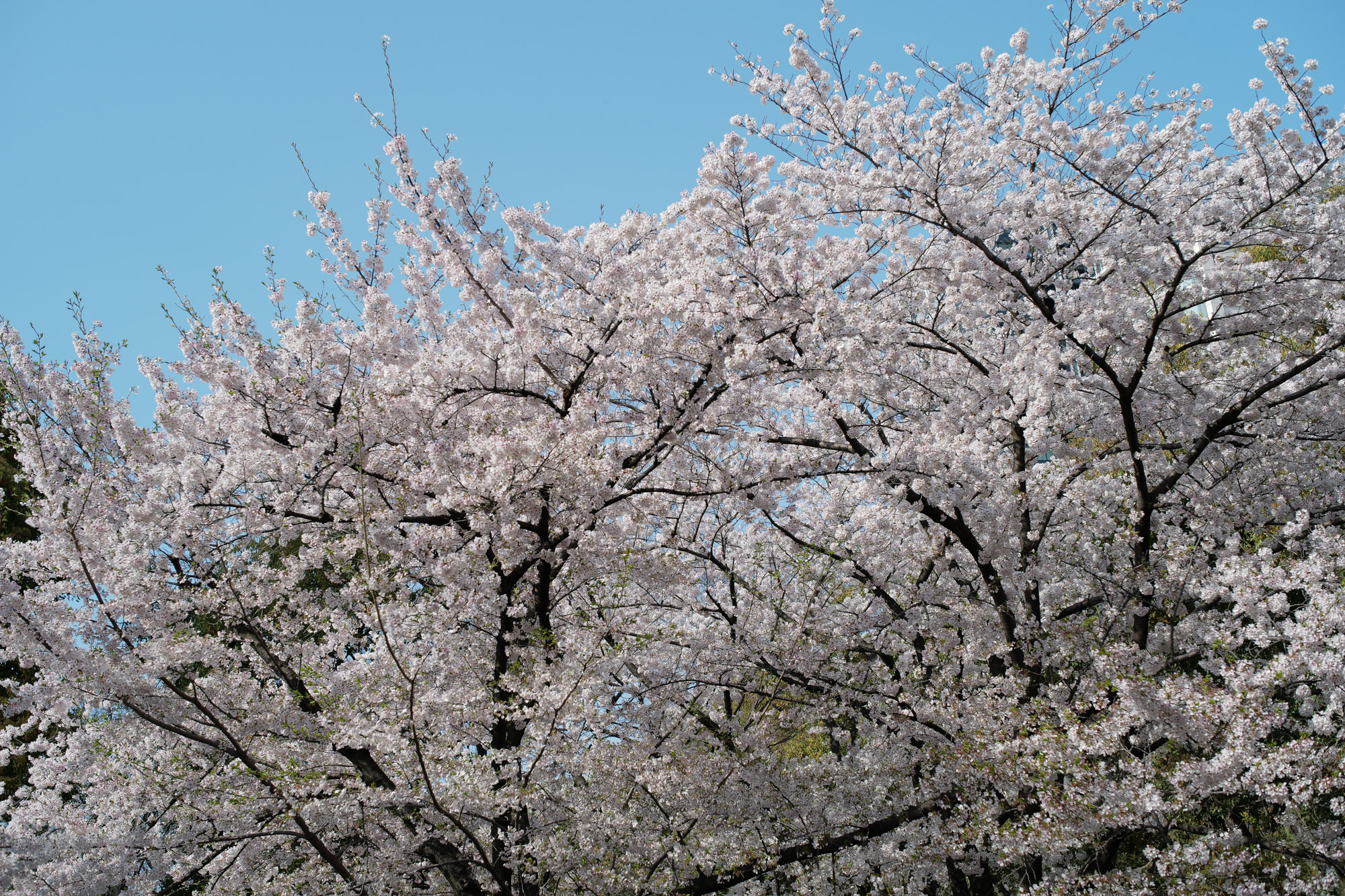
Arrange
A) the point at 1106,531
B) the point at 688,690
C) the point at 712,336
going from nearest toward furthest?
1. the point at 712,336
2. the point at 688,690
3. the point at 1106,531

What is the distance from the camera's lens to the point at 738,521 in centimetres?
953

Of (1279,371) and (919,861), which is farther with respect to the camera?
(1279,371)

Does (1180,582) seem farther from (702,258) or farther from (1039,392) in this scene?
(702,258)

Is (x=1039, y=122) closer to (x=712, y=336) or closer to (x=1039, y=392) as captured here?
(x=1039, y=392)

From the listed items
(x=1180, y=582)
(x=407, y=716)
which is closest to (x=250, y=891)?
(x=407, y=716)

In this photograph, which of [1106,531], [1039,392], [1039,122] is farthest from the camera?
[1106,531]

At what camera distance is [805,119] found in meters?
8.39

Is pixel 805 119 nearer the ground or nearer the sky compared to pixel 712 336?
nearer the sky

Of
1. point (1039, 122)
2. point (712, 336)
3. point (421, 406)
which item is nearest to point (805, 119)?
point (1039, 122)

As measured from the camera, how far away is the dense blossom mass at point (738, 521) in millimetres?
6008

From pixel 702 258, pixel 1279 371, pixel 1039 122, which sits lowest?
pixel 1279 371

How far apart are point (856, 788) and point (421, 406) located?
566 cm

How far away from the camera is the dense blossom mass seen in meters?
6.01

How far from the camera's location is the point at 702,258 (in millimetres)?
7156
